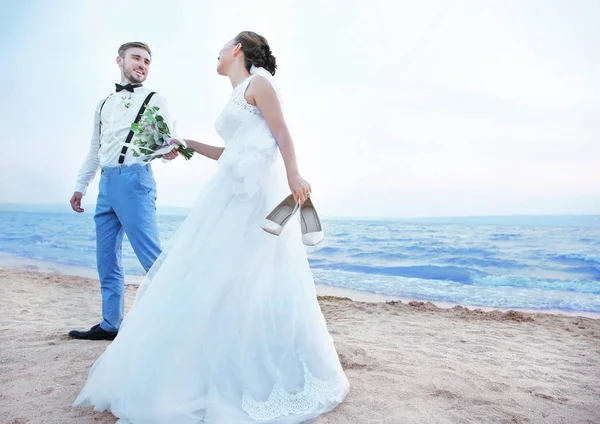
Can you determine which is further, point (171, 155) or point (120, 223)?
point (120, 223)

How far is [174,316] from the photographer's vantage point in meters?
2.00

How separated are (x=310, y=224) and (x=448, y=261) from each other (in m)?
11.6

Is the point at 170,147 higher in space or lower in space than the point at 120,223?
higher

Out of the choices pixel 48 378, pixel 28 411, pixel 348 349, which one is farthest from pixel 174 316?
pixel 348 349

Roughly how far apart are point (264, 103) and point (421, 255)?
477 inches

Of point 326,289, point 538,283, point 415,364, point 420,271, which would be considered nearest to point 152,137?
point 415,364

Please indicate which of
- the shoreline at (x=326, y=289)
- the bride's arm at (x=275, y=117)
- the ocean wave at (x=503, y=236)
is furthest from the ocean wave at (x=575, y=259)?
the bride's arm at (x=275, y=117)

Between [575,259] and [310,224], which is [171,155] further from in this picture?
[575,259]

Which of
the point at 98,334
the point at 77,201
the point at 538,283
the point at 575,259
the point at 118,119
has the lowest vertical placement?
the point at 538,283

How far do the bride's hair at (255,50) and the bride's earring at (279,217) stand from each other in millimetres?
721

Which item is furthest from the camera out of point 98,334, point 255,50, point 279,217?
point 98,334

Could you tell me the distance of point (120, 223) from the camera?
337cm

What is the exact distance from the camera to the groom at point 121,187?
3154 millimetres

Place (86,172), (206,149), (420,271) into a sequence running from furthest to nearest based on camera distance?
(420,271) < (86,172) < (206,149)
